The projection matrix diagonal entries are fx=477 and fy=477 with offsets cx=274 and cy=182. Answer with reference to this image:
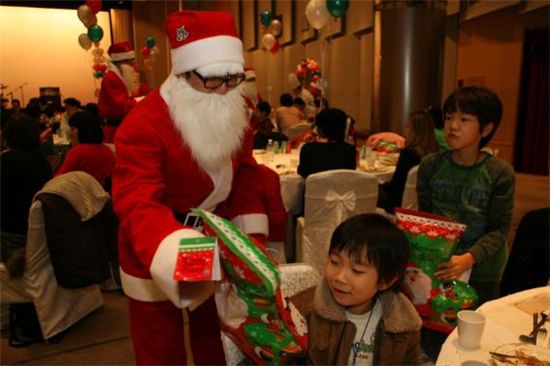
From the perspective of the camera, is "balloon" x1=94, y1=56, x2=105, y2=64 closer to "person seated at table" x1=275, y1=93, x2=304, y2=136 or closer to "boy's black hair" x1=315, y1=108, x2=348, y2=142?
"person seated at table" x1=275, y1=93, x2=304, y2=136

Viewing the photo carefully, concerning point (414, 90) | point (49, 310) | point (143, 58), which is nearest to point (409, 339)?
point (49, 310)

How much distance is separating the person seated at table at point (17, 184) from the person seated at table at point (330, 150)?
5.52ft

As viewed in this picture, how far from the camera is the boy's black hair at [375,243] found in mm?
1416

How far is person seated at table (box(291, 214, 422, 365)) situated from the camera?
54.7 inches

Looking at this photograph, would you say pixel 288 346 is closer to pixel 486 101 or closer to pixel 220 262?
pixel 220 262

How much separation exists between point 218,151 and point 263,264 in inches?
22.9

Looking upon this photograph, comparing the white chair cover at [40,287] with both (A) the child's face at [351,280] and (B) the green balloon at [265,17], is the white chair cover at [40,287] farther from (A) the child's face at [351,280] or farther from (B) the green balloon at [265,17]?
(B) the green balloon at [265,17]

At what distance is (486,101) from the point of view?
1845mm

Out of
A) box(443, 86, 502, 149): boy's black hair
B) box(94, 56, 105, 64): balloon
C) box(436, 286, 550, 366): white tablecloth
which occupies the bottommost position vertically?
box(436, 286, 550, 366): white tablecloth

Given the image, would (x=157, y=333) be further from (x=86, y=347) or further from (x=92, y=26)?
(x=92, y=26)

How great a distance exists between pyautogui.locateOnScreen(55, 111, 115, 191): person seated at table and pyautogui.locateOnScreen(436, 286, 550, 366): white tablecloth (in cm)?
289

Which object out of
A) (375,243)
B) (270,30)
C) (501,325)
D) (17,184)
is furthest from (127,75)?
(270,30)

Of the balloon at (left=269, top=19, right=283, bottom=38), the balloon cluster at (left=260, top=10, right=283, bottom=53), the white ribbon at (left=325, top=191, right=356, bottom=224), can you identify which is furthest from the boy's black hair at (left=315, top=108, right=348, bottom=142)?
the balloon at (left=269, top=19, right=283, bottom=38)

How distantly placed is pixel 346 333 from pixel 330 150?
2.05 meters
